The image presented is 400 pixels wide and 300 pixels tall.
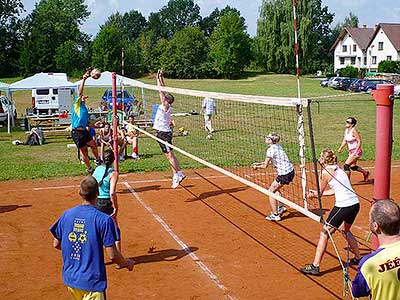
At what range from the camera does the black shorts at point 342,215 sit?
7.58 metres

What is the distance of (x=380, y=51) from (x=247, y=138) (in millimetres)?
60330

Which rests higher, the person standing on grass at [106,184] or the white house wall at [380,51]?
the white house wall at [380,51]

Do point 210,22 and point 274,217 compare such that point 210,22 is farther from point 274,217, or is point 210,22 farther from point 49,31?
point 274,217

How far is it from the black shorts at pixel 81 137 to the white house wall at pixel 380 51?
64.5 m

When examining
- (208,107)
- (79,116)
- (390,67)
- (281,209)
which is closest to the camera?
(281,209)

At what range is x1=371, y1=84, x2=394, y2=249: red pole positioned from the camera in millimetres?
5309

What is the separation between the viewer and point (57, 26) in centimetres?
8450

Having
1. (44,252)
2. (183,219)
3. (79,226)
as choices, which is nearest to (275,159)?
Answer: (183,219)

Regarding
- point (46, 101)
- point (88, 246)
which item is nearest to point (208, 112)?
point (46, 101)

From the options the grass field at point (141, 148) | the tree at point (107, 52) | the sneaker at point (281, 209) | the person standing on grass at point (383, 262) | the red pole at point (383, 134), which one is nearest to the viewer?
the person standing on grass at point (383, 262)

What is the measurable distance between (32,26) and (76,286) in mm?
83945

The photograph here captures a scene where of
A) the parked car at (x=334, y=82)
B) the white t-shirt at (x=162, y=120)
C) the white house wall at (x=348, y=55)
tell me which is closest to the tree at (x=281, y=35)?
the white house wall at (x=348, y=55)

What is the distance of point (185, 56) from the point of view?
73.9 metres

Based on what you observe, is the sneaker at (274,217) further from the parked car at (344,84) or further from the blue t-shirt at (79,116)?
the parked car at (344,84)
